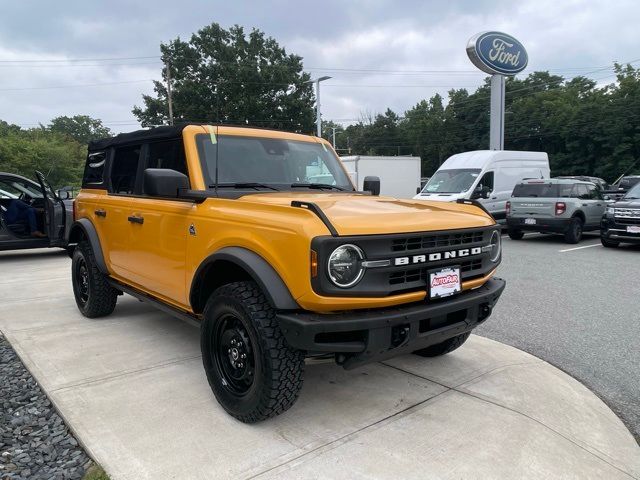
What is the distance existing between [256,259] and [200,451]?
44.4 inches

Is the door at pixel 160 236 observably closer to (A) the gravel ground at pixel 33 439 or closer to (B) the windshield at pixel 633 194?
(A) the gravel ground at pixel 33 439

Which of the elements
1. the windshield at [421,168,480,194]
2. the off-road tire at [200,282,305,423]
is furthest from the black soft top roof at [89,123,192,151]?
the windshield at [421,168,480,194]

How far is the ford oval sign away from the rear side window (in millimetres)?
18042

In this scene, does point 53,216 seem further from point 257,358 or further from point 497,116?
point 497,116

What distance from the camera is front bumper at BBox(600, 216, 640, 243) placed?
420 inches

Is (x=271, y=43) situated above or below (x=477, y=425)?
Result: above

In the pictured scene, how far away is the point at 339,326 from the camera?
2572mm

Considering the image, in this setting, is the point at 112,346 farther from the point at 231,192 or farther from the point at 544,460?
the point at 544,460

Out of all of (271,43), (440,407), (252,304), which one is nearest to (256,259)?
(252,304)

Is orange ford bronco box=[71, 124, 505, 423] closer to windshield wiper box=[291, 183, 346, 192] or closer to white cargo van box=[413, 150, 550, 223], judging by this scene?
windshield wiper box=[291, 183, 346, 192]

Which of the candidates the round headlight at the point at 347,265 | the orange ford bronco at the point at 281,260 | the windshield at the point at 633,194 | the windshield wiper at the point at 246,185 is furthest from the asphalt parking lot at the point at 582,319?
the windshield wiper at the point at 246,185

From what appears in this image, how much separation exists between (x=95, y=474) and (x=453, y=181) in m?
13.3

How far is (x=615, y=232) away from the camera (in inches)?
433

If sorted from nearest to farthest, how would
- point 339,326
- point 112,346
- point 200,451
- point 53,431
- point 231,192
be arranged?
point 339,326, point 200,451, point 53,431, point 231,192, point 112,346
